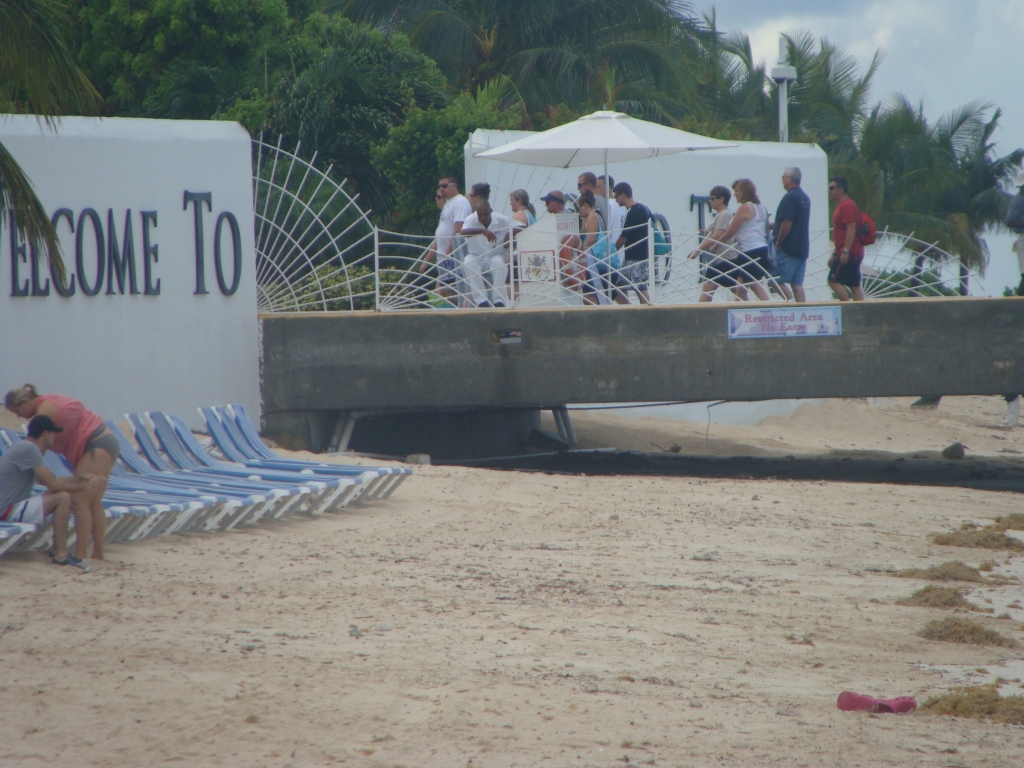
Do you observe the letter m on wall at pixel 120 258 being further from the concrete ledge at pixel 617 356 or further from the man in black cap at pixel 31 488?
the man in black cap at pixel 31 488

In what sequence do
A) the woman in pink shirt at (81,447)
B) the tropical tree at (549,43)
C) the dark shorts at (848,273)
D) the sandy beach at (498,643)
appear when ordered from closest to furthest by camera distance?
the sandy beach at (498,643)
the woman in pink shirt at (81,447)
the dark shorts at (848,273)
the tropical tree at (549,43)

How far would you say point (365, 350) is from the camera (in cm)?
1129

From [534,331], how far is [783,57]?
9.28 metres

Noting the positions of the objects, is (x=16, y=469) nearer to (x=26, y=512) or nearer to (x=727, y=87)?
(x=26, y=512)

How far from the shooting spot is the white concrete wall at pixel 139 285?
10.5 meters

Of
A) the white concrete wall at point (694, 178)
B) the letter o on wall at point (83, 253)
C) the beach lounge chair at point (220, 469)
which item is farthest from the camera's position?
the white concrete wall at point (694, 178)

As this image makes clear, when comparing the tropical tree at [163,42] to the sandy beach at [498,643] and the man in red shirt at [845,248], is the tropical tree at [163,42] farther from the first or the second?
the sandy beach at [498,643]

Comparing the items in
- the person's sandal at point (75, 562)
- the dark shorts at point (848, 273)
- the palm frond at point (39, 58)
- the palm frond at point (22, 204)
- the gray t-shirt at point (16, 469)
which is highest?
the palm frond at point (39, 58)

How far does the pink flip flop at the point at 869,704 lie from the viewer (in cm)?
470

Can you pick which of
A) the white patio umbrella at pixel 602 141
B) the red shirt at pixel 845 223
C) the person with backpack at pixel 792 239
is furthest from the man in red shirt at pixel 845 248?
the white patio umbrella at pixel 602 141

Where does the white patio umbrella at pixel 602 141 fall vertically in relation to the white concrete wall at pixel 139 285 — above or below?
above

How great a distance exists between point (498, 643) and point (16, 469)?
2850mm

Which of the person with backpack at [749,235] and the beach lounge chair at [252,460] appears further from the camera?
the person with backpack at [749,235]

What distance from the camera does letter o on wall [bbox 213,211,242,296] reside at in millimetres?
11234
